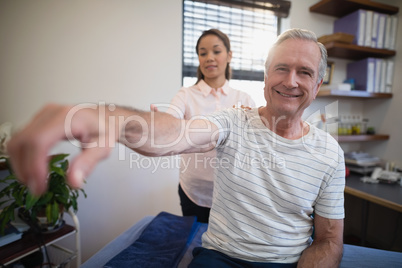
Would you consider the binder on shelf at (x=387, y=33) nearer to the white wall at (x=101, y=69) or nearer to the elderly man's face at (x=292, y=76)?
the elderly man's face at (x=292, y=76)

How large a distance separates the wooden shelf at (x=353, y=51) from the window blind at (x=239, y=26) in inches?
22.4

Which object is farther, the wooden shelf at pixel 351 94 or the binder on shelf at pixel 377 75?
the binder on shelf at pixel 377 75

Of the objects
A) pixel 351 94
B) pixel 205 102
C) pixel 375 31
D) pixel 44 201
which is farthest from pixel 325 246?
pixel 375 31

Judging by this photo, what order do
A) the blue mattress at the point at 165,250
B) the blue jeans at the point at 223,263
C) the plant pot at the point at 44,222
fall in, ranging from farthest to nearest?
the plant pot at the point at 44,222 < the blue mattress at the point at 165,250 < the blue jeans at the point at 223,263

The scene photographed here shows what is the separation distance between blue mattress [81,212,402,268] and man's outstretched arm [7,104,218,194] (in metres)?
0.66

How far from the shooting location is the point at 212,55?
131cm

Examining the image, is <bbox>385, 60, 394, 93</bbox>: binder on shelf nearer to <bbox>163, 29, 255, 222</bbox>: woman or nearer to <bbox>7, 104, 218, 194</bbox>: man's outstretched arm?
<bbox>163, 29, 255, 222</bbox>: woman

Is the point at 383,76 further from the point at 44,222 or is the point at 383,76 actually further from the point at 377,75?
the point at 44,222

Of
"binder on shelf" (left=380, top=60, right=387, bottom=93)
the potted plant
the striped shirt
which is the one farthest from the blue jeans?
"binder on shelf" (left=380, top=60, right=387, bottom=93)

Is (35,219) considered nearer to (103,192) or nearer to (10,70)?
(103,192)

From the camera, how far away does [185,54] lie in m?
1.99

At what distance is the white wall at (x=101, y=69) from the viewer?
1494 mm

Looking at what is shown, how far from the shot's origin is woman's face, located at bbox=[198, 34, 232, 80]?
131 cm

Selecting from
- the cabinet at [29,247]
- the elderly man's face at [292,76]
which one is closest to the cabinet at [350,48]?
the elderly man's face at [292,76]
